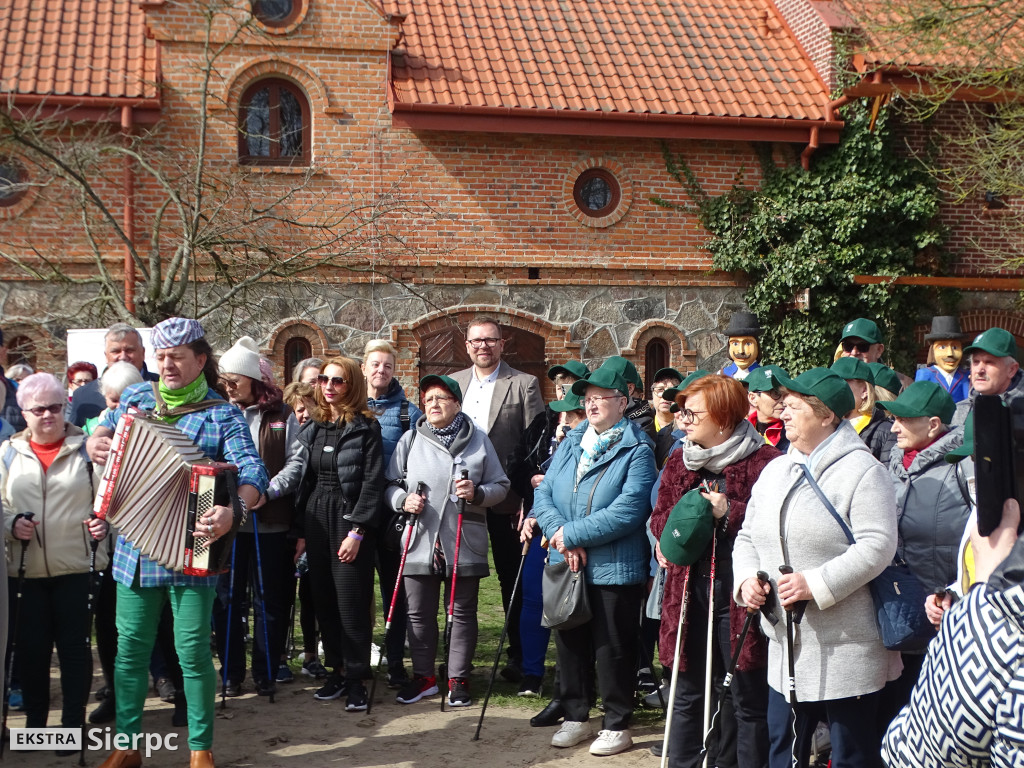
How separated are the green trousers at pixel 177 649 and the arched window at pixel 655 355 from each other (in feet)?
35.6

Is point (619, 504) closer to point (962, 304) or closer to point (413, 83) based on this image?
point (413, 83)

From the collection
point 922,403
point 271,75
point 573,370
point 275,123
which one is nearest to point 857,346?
point 573,370

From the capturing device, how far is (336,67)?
47.7 feet

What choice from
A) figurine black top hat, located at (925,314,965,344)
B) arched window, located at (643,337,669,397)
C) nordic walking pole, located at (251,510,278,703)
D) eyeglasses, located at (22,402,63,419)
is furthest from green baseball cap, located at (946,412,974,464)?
arched window, located at (643,337,669,397)

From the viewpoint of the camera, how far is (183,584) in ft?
16.6

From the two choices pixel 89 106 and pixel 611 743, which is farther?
pixel 89 106

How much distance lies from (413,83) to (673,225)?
409 cm

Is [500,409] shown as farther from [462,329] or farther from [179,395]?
[462,329]

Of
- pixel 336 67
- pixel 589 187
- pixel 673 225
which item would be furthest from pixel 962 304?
pixel 336 67

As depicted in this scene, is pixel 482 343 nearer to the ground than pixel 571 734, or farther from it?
farther from it

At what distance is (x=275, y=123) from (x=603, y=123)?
4.42 m

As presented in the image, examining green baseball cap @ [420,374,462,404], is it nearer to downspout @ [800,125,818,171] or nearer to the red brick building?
the red brick building

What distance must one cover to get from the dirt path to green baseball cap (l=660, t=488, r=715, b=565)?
1.31 metres

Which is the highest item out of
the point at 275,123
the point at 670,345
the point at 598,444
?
the point at 275,123
